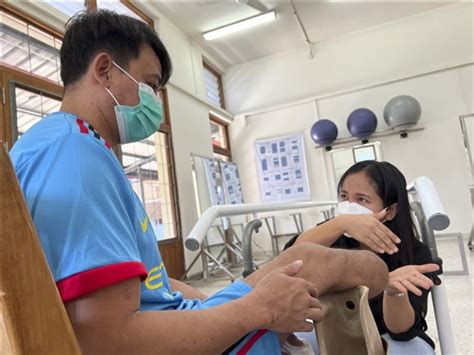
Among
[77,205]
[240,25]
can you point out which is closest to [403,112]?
[240,25]

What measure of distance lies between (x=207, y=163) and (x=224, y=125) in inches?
81.9

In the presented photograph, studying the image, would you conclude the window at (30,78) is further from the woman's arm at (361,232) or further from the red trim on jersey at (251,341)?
the red trim on jersey at (251,341)

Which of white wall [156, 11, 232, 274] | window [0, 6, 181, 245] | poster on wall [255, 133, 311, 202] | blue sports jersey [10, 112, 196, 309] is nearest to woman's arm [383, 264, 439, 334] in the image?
blue sports jersey [10, 112, 196, 309]

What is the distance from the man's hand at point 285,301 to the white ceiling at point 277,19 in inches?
193

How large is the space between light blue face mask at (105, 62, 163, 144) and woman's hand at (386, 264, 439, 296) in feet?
2.47

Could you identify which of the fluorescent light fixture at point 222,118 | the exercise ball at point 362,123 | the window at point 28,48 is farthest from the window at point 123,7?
the exercise ball at point 362,123

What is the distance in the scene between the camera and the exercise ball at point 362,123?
18.4ft

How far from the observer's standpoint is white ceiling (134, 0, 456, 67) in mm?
5043

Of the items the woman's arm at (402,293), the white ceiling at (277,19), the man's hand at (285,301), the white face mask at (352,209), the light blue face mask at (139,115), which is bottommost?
the woman's arm at (402,293)

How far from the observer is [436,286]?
1021mm

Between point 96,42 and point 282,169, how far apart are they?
236 inches

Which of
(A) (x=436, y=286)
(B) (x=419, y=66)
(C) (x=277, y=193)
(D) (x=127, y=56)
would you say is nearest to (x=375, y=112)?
(B) (x=419, y=66)

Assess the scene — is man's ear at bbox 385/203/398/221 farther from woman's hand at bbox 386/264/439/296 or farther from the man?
the man

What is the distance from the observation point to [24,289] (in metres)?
0.45
